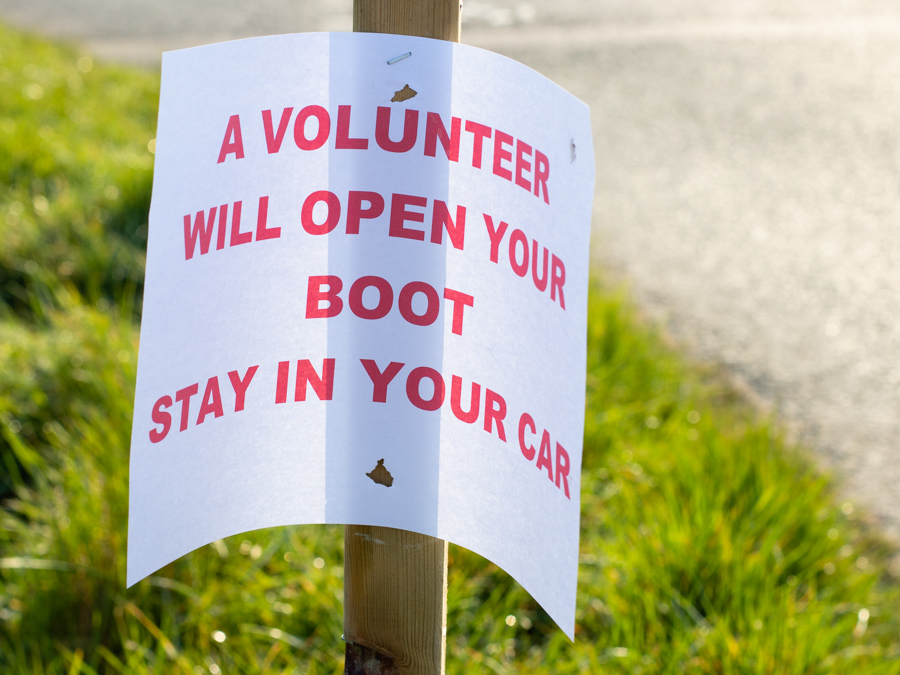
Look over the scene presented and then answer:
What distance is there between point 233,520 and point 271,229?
0.26 metres

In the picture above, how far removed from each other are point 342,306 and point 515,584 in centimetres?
102

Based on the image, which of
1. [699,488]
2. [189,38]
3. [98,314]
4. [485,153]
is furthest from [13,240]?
[189,38]

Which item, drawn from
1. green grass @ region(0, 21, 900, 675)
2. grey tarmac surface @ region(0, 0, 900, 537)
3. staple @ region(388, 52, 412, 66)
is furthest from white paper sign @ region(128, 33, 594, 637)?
grey tarmac surface @ region(0, 0, 900, 537)

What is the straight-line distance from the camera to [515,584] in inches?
64.7

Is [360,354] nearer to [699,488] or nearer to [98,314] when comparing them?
[699,488]

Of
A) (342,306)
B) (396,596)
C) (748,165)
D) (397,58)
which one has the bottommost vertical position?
(396,596)

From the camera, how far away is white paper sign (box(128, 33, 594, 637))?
770 mm

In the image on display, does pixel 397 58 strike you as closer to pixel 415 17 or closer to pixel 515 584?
pixel 415 17

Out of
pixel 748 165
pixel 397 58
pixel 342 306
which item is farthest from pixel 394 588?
pixel 748 165

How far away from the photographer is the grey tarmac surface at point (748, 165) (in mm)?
2645

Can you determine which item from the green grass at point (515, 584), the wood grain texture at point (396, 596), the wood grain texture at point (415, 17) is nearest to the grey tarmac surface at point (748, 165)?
the green grass at point (515, 584)

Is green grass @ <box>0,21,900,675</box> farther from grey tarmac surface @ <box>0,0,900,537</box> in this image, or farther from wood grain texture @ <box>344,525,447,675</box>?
wood grain texture @ <box>344,525,447,675</box>

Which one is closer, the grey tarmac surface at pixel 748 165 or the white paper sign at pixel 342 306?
the white paper sign at pixel 342 306

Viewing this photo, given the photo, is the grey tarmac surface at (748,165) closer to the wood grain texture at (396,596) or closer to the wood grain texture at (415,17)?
the wood grain texture at (396,596)
